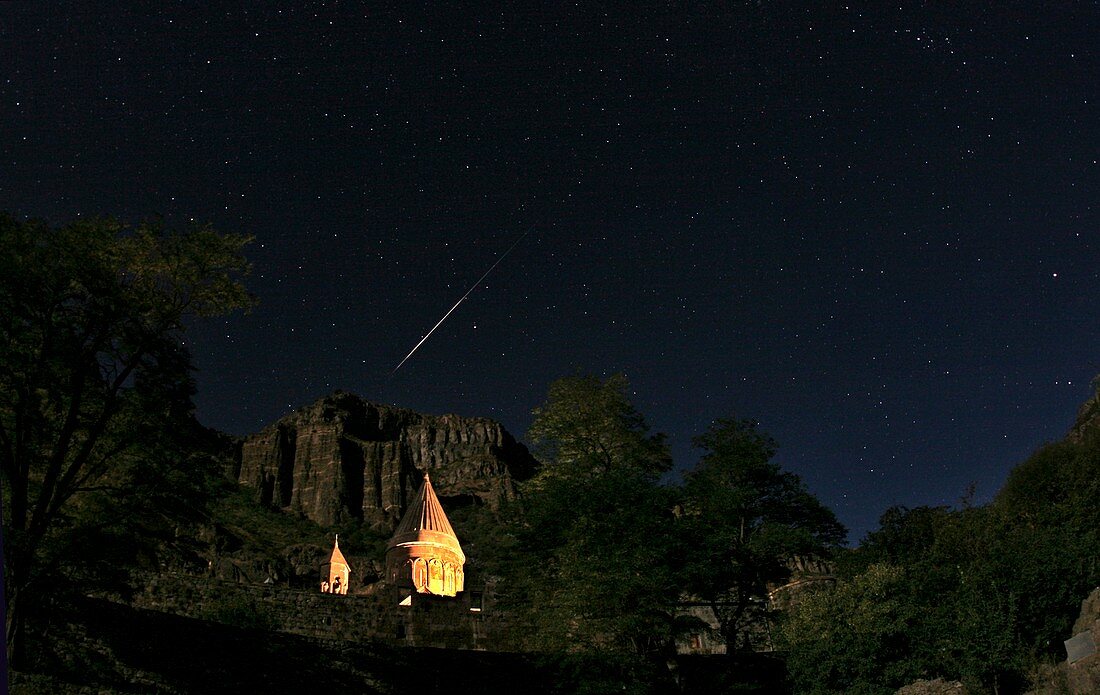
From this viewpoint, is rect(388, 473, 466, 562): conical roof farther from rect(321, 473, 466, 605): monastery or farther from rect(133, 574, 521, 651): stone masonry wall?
rect(133, 574, 521, 651): stone masonry wall

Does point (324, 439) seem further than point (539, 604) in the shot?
Yes

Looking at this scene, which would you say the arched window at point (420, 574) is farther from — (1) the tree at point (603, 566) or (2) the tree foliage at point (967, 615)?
(2) the tree foliage at point (967, 615)

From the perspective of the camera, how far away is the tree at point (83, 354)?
629 inches

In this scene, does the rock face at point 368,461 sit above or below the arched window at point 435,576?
above

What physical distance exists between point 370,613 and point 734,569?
12.0 metres

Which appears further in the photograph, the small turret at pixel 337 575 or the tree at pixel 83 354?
the small turret at pixel 337 575

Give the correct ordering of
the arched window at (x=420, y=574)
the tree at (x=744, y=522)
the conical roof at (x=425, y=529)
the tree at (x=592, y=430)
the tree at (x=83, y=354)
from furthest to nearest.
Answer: the conical roof at (x=425, y=529)
the arched window at (x=420, y=574)
the tree at (x=592, y=430)
the tree at (x=744, y=522)
the tree at (x=83, y=354)

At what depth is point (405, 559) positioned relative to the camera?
42.6 meters

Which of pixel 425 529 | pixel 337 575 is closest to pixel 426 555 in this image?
pixel 425 529

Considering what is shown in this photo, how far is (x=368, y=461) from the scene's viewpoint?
150125 millimetres

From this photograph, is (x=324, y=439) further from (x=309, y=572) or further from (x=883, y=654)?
(x=883, y=654)

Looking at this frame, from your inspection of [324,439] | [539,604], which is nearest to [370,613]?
[539,604]

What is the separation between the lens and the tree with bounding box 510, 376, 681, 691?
71.2 ft

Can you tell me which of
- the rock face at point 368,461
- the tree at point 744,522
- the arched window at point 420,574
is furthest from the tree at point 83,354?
the rock face at point 368,461
